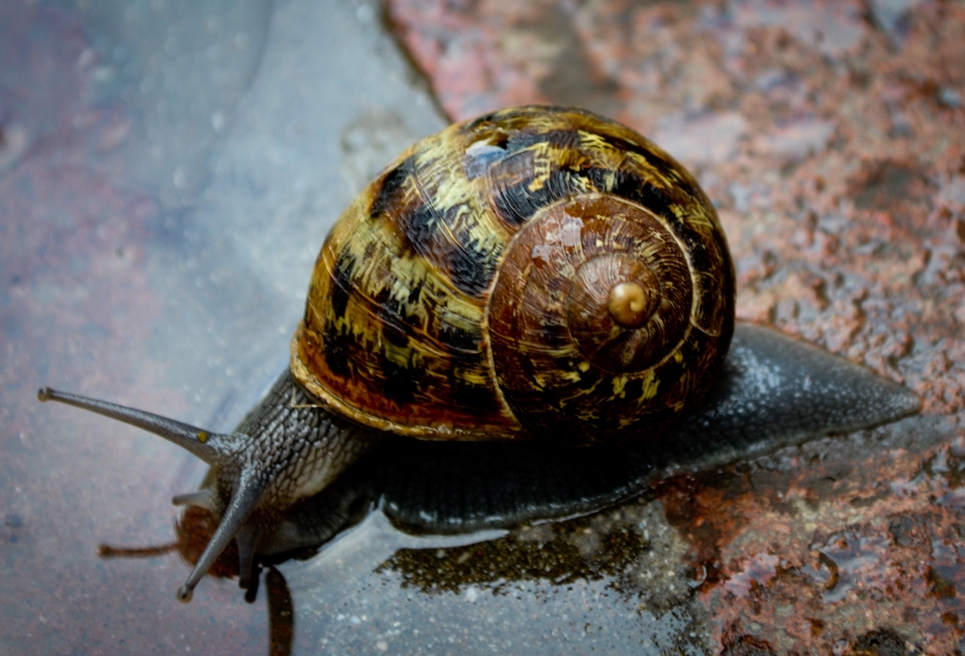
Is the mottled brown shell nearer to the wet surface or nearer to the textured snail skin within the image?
the textured snail skin

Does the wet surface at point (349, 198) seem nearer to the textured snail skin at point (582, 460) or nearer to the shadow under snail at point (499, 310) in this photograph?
the textured snail skin at point (582, 460)

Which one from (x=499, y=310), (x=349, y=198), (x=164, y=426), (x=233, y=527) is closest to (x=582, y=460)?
(x=499, y=310)

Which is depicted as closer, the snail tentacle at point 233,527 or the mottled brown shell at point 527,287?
the mottled brown shell at point 527,287

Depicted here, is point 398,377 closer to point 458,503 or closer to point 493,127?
point 458,503

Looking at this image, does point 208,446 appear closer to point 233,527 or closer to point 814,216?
point 233,527

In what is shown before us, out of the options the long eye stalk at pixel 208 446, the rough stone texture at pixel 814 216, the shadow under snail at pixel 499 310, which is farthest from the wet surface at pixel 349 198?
the shadow under snail at pixel 499 310

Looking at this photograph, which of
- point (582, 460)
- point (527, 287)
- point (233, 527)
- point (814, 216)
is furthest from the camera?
point (814, 216)

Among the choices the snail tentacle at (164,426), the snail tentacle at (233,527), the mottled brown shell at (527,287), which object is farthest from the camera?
the snail tentacle at (164,426)
